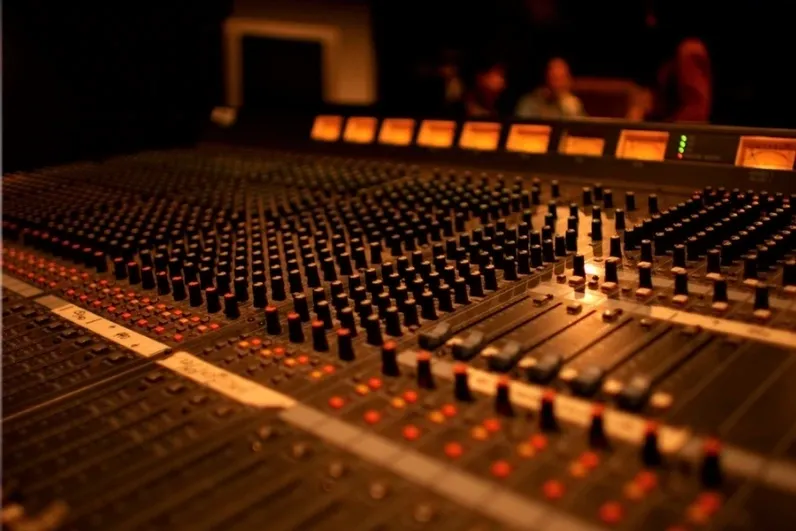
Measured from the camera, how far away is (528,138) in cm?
302

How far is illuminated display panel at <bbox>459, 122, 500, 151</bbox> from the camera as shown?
310 cm

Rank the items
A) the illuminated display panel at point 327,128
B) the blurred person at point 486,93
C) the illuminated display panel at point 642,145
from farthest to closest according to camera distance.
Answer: the blurred person at point 486,93, the illuminated display panel at point 327,128, the illuminated display panel at point 642,145

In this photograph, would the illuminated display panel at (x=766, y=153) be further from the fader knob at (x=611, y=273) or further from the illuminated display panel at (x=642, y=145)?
the fader knob at (x=611, y=273)

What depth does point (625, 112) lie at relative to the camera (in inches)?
306

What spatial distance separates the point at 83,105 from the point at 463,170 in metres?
2.61

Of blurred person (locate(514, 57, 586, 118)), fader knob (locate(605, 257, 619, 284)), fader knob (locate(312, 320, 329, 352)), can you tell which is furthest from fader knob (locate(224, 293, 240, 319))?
blurred person (locate(514, 57, 586, 118))

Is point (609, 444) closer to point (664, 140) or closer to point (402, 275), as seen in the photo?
point (402, 275)

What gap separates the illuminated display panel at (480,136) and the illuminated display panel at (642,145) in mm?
540

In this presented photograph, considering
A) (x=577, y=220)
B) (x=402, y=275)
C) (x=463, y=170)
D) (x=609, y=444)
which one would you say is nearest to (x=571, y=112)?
(x=463, y=170)

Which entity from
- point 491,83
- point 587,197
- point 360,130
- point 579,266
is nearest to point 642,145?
point 587,197

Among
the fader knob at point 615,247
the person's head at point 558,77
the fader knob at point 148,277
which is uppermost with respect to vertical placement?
the person's head at point 558,77

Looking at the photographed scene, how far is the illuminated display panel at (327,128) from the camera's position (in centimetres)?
372

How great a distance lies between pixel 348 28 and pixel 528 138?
4764mm

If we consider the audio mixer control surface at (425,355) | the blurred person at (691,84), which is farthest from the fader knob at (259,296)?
the blurred person at (691,84)
